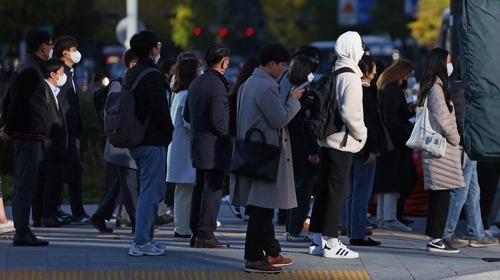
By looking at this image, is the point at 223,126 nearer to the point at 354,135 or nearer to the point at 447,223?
the point at 354,135

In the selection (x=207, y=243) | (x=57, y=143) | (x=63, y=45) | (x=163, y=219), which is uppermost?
(x=63, y=45)

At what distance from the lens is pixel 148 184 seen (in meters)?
10.2

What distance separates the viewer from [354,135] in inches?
402

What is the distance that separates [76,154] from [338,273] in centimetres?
425

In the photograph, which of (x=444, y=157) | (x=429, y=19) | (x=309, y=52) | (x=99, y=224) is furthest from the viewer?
(x=429, y=19)

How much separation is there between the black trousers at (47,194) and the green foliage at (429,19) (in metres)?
44.5

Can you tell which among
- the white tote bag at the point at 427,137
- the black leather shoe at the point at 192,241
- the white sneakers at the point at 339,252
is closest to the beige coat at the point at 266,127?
the white sneakers at the point at 339,252

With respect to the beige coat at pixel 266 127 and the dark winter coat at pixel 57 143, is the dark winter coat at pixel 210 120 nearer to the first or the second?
the beige coat at pixel 266 127

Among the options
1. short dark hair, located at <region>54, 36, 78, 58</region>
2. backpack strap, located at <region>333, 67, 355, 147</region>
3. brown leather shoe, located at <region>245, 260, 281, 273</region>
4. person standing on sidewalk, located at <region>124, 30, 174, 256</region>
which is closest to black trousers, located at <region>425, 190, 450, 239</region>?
backpack strap, located at <region>333, 67, 355, 147</region>

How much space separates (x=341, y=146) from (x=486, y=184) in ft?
7.94

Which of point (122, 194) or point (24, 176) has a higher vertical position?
point (24, 176)

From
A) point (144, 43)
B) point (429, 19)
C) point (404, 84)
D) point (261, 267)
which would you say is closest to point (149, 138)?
point (144, 43)

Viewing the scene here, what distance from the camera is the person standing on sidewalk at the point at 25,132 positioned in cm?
1044

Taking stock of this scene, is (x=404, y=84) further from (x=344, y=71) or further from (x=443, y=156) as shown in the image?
(x=344, y=71)
